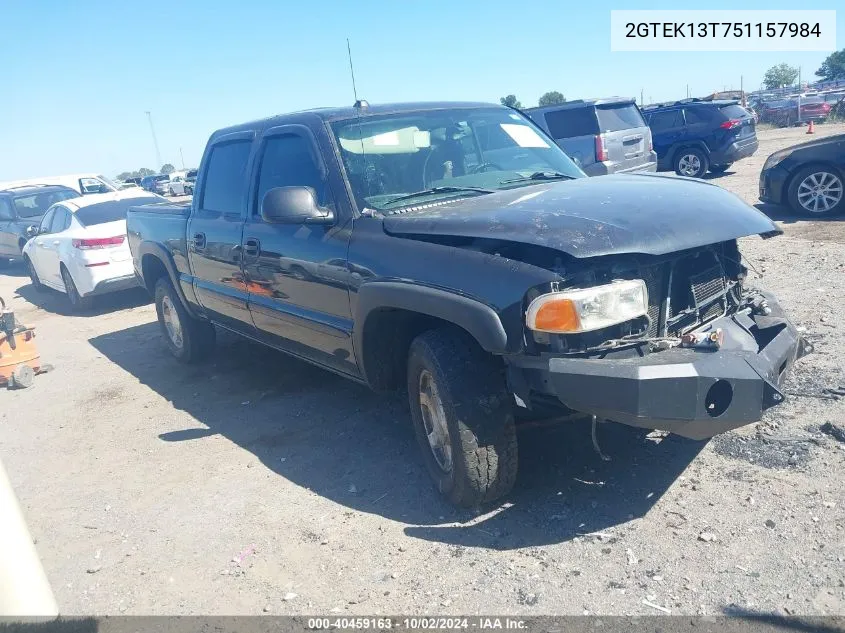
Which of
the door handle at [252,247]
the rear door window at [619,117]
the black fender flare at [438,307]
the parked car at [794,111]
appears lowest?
the parked car at [794,111]

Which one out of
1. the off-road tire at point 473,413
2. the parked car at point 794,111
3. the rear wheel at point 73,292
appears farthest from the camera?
the parked car at point 794,111

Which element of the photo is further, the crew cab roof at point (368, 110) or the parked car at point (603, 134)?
the parked car at point (603, 134)

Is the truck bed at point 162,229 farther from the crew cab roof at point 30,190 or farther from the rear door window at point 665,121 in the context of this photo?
the rear door window at point 665,121

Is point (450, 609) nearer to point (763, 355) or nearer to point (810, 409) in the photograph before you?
point (763, 355)

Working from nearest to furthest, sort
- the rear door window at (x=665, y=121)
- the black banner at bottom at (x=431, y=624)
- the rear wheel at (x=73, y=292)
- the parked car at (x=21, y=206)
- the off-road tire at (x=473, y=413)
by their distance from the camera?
1. the black banner at bottom at (x=431, y=624)
2. the off-road tire at (x=473, y=413)
3. the rear wheel at (x=73, y=292)
4. the parked car at (x=21, y=206)
5. the rear door window at (x=665, y=121)

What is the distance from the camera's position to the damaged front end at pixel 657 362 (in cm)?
282

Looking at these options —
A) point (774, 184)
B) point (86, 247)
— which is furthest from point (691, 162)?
point (86, 247)

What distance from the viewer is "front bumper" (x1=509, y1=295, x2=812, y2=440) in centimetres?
280

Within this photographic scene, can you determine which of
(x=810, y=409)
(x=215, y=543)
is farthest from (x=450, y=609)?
(x=810, y=409)

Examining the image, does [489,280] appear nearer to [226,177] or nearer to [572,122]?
[226,177]

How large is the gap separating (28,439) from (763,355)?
5.10 meters

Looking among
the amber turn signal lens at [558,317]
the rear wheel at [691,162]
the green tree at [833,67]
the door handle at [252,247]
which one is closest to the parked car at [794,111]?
the rear wheel at [691,162]

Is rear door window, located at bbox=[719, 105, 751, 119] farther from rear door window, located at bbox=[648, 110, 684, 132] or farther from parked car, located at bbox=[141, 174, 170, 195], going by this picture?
parked car, located at bbox=[141, 174, 170, 195]

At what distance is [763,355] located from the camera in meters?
3.18
